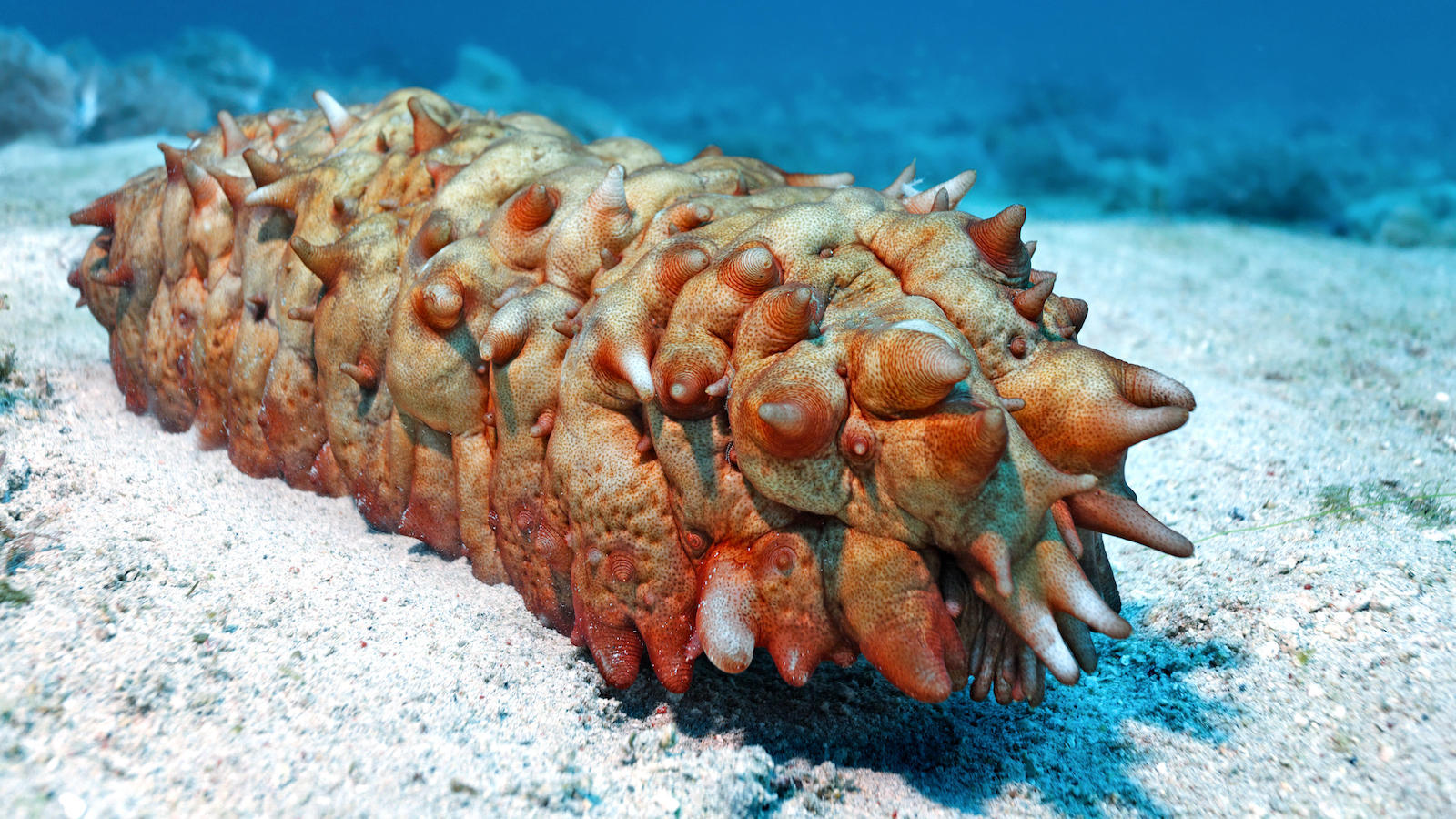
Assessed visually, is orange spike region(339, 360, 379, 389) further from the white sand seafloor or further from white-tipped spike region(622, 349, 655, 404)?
white-tipped spike region(622, 349, 655, 404)

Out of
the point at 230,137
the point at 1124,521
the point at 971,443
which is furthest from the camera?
the point at 230,137

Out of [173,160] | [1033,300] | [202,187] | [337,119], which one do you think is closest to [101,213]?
[173,160]

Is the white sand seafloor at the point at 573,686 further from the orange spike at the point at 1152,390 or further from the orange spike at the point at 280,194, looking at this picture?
the orange spike at the point at 280,194

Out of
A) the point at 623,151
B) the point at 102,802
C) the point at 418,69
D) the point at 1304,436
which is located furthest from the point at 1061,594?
the point at 418,69

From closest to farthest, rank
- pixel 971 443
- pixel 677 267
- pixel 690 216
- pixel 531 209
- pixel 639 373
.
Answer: pixel 971 443 < pixel 639 373 < pixel 677 267 < pixel 690 216 < pixel 531 209

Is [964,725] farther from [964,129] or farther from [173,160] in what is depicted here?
[964,129]

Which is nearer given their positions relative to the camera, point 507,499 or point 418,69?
point 507,499

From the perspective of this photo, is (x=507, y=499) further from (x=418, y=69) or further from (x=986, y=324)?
(x=418, y=69)
